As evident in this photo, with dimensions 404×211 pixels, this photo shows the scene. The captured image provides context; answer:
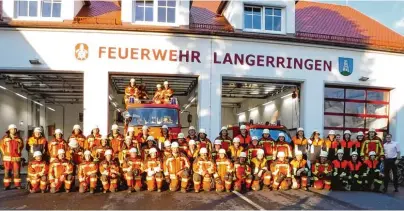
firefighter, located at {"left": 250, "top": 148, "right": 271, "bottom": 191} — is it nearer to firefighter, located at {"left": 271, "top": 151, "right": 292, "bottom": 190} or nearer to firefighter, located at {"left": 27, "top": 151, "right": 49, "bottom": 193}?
firefighter, located at {"left": 271, "top": 151, "right": 292, "bottom": 190}

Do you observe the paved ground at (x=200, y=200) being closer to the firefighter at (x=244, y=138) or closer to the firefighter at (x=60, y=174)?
the firefighter at (x=60, y=174)

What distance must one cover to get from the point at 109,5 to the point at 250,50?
7.02m

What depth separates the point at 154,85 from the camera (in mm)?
22609

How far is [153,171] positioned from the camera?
1105cm

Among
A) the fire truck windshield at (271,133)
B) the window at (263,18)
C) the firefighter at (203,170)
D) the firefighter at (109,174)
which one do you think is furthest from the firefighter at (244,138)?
the window at (263,18)

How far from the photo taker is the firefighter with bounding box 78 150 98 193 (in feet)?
34.8

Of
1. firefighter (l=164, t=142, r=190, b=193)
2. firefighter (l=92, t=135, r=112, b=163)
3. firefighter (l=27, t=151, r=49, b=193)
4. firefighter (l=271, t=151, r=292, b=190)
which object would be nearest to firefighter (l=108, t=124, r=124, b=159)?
firefighter (l=92, t=135, r=112, b=163)

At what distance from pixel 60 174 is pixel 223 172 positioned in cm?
407

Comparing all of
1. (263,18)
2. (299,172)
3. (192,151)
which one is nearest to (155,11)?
(263,18)

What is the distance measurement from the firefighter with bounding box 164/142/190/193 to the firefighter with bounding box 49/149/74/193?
2363mm

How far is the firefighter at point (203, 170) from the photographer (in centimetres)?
1091

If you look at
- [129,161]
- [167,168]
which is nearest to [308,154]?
[167,168]

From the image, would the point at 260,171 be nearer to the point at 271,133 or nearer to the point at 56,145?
the point at 271,133

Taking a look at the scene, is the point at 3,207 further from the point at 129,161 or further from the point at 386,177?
the point at 386,177
